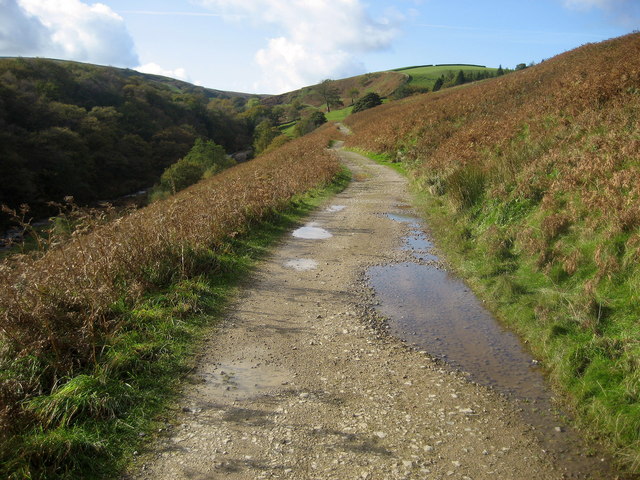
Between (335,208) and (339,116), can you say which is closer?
(335,208)

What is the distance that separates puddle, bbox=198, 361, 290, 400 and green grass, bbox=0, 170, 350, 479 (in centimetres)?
33

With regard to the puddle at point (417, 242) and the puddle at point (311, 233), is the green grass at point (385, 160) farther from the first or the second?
the puddle at point (311, 233)

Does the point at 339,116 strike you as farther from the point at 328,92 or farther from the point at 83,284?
the point at 83,284

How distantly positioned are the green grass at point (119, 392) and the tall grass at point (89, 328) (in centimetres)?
1

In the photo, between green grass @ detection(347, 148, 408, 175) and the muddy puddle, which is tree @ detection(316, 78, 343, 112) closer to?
green grass @ detection(347, 148, 408, 175)

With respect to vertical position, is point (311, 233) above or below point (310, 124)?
below

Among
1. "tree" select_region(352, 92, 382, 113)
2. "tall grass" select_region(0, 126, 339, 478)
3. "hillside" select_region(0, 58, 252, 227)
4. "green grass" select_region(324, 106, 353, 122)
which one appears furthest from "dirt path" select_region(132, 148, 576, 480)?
"green grass" select_region(324, 106, 353, 122)

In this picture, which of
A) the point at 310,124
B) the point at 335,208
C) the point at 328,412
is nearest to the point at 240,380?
the point at 328,412

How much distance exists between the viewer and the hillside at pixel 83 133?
38281 mm

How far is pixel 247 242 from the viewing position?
9914 millimetres

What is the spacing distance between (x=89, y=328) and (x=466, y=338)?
478 centimetres

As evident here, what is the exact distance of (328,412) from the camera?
4.22 metres

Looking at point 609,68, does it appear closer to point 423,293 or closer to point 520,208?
point 520,208

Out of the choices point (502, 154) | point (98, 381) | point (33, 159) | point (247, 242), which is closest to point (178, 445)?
point (98, 381)
